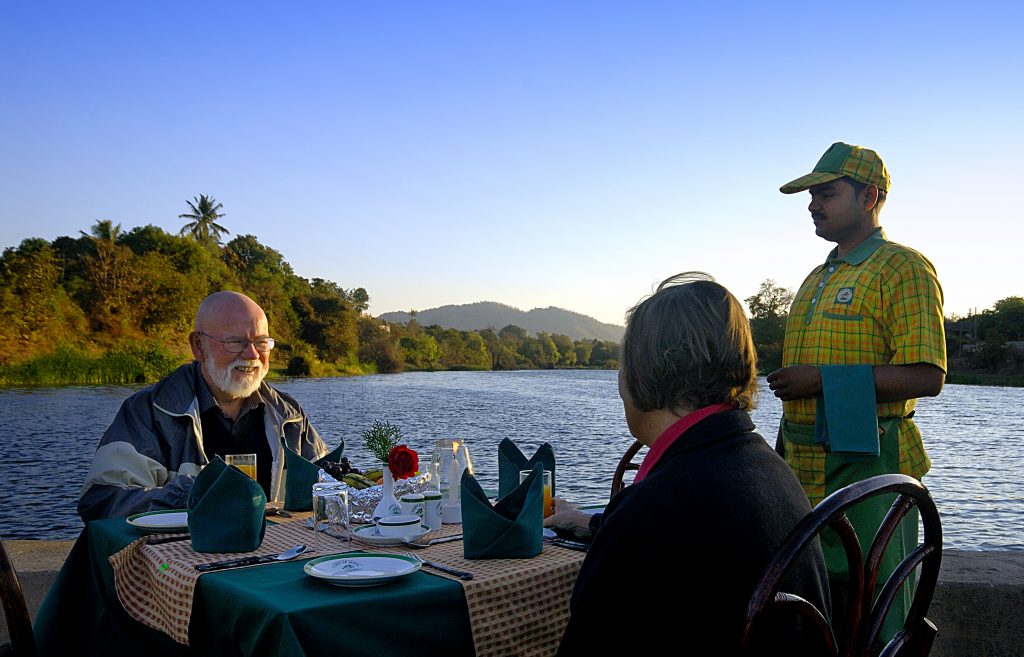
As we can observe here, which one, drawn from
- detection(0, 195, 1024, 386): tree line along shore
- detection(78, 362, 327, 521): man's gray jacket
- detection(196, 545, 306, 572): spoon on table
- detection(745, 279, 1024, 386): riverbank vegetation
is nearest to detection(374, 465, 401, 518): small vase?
detection(196, 545, 306, 572): spoon on table

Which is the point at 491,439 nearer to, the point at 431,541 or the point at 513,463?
the point at 513,463

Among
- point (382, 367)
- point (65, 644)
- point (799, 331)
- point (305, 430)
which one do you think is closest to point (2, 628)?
point (65, 644)

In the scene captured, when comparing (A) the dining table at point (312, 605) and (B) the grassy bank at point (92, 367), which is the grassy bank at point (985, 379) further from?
(A) the dining table at point (312, 605)

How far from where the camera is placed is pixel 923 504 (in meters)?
1.36

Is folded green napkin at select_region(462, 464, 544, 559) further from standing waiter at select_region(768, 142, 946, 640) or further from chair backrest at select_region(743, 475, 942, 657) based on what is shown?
standing waiter at select_region(768, 142, 946, 640)

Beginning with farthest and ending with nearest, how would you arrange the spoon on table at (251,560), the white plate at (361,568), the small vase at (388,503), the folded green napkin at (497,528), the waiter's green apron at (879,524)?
the waiter's green apron at (879,524), the small vase at (388,503), the folded green napkin at (497,528), the spoon on table at (251,560), the white plate at (361,568)

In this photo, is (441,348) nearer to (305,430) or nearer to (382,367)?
(382,367)

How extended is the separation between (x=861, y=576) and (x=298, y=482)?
68.0 inches

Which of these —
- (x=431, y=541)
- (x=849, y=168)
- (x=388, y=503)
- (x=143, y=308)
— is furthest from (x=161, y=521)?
(x=143, y=308)

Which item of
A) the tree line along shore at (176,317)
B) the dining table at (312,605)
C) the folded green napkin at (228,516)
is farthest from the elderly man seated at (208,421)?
the tree line along shore at (176,317)

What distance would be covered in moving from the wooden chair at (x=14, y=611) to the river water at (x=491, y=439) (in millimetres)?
6872

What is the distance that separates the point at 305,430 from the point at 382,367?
70569mm

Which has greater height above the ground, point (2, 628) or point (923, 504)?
point (923, 504)

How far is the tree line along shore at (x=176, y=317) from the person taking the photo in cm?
3659
